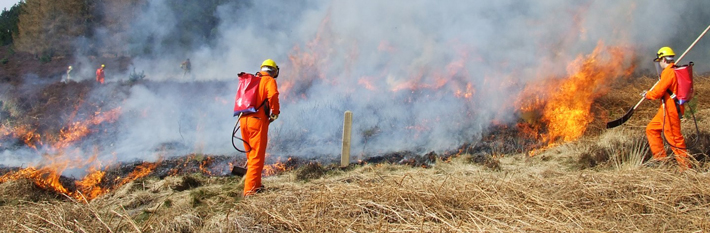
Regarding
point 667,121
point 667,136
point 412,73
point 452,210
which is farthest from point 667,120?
point 412,73

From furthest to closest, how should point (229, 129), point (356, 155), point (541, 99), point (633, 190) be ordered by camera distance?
point (229, 129) → point (541, 99) → point (356, 155) → point (633, 190)

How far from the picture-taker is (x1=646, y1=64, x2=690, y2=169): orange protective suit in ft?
16.0

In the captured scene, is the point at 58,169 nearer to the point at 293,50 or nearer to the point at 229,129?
the point at 229,129

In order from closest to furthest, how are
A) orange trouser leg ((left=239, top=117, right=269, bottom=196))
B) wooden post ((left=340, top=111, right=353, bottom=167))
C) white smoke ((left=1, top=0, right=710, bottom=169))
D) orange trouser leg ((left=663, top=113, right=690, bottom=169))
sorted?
orange trouser leg ((left=239, top=117, right=269, bottom=196))
orange trouser leg ((left=663, top=113, right=690, bottom=169))
wooden post ((left=340, top=111, right=353, bottom=167))
white smoke ((left=1, top=0, right=710, bottom=169))

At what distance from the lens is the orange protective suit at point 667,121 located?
4891 millimetres

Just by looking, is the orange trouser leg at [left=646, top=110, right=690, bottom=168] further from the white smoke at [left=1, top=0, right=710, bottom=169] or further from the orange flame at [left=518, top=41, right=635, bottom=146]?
the white smoke at [left=1, top=0, right=710, bottom=169]

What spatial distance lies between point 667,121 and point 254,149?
197 inches

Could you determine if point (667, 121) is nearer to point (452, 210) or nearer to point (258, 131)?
point (452, 210)

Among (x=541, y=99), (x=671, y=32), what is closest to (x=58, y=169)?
(x=541, y=99)

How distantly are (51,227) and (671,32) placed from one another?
1343cm

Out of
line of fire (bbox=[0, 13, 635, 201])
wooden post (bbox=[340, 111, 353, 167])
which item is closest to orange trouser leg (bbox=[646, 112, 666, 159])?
line of fire (bbox=[0, 13, 635, 201])

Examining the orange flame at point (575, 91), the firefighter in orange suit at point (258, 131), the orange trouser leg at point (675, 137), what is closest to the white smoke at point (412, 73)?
the orange flame at point (575, 91)

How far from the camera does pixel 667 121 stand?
496 cm

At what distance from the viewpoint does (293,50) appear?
12406 millimetres
